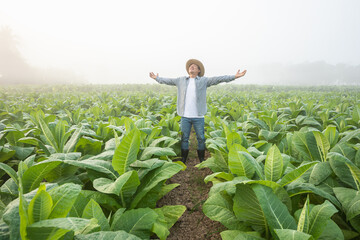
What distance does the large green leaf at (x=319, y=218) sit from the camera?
44.5 inches

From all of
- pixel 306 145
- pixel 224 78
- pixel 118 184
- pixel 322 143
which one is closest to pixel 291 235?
pixel 118 184

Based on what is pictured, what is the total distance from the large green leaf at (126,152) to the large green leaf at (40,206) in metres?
0.68

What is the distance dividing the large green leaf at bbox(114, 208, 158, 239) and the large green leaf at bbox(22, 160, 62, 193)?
586mm

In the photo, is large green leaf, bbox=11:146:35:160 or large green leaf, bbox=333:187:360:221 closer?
large green leaf, bbox=333:187:360:221

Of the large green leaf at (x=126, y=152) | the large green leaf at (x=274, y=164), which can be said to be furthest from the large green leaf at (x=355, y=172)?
the large green leaf at (x=126, y=152)

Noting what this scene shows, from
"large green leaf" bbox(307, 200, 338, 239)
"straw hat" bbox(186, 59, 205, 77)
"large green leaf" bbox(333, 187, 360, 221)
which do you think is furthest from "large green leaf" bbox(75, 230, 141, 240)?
"straw hat" bbox(186, 59, 205, 77)

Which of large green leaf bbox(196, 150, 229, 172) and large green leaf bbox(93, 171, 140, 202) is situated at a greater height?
large green leaf bbox(93, 171, 140, 202)

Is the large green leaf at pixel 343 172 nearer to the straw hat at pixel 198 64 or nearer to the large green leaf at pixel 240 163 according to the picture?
the large green leaf at pixel 240 163

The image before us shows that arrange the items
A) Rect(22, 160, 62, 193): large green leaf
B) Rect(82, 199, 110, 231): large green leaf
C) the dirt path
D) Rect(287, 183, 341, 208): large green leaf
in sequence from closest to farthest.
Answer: Rect(82, 199, 110, 231): large green leaf → Rect(22, 160, 62, 193): large green leaf → Rect(287, 183, 341, 208): large green leaf → the dirt path

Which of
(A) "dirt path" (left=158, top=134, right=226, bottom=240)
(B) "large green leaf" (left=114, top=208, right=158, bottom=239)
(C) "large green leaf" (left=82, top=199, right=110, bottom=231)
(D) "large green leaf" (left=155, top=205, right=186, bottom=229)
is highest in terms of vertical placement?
(C) "large green leaf" (left=82, top=199, right=110, bottom=231)

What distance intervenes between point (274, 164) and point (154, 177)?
985 millimetres

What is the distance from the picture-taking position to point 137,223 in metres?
1.37

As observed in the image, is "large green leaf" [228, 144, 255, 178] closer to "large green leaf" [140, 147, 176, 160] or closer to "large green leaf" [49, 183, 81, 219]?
"large green leaf" [140, 147, 176, 160]

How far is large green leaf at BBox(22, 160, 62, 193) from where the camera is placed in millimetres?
1289
